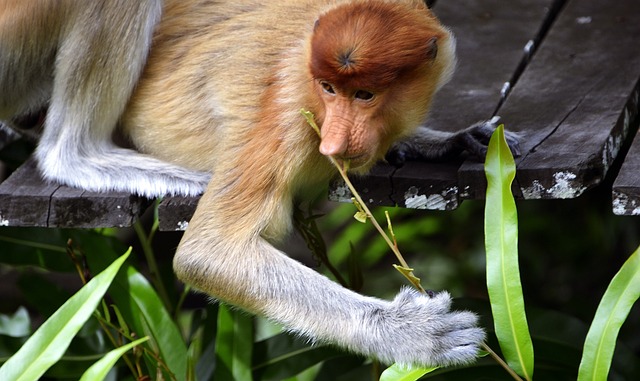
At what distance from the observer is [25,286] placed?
491cm

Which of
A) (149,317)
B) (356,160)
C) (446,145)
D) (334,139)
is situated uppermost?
(334,139)

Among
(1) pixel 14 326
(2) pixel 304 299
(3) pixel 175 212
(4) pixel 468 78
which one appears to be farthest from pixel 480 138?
(1) pixel 14 326

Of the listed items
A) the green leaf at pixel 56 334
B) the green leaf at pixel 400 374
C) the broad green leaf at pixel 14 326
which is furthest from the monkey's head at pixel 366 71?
the broad green leaf at pixel 14 326

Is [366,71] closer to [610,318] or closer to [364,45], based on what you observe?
[364,45]

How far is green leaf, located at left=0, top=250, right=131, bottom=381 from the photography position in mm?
2992

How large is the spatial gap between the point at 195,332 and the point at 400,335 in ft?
7.96

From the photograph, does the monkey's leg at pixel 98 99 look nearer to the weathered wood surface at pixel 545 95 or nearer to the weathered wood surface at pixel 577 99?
the weathered wood surface at pixel 545 95

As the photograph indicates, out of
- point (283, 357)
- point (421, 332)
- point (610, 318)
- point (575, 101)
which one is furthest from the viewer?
point (283, 357)

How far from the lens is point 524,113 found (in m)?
4.04

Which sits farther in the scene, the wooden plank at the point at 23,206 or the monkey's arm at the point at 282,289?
the wooden plank at the point at 23,206

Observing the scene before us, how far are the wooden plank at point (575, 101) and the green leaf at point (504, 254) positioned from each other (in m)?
0.27

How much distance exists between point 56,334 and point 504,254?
1418 mm

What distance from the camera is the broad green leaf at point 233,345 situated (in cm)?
420

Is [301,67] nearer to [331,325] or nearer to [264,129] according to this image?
[264,129]
